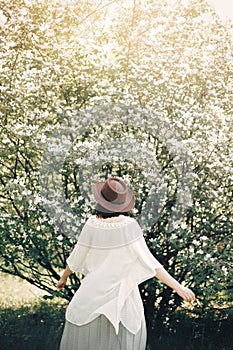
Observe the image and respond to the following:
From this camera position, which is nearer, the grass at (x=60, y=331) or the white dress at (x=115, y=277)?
the white dress at (x=115, y=277)

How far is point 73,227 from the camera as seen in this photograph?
4.21 meters

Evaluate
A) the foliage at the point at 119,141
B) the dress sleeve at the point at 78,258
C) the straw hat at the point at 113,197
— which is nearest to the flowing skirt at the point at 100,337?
the dress sleeve at the point at 78,258

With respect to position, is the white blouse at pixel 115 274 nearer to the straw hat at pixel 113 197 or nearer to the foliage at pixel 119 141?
the straw hat at pixel 113 197

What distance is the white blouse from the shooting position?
312cm

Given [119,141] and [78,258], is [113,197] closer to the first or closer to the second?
[78,258]

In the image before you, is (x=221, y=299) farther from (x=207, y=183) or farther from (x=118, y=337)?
(x=118, y=337)

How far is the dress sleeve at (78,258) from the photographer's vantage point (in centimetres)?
323

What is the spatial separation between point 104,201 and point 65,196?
1207 mm

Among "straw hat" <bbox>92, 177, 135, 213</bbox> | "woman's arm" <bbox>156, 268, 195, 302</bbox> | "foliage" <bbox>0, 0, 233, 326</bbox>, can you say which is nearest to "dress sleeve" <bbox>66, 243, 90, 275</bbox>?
"straw hat" <bbox>92, 177, 135, 213</bbox>

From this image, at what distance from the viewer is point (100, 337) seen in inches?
125

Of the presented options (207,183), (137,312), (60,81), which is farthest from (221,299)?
(60,81)

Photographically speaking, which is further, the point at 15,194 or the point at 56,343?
the point at 56,343

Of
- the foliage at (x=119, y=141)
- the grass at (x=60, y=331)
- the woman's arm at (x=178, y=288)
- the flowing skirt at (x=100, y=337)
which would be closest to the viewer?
the woman's arm at (x=178, y=288)

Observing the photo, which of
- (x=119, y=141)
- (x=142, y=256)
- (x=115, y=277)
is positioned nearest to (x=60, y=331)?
(x=119, y=141)
